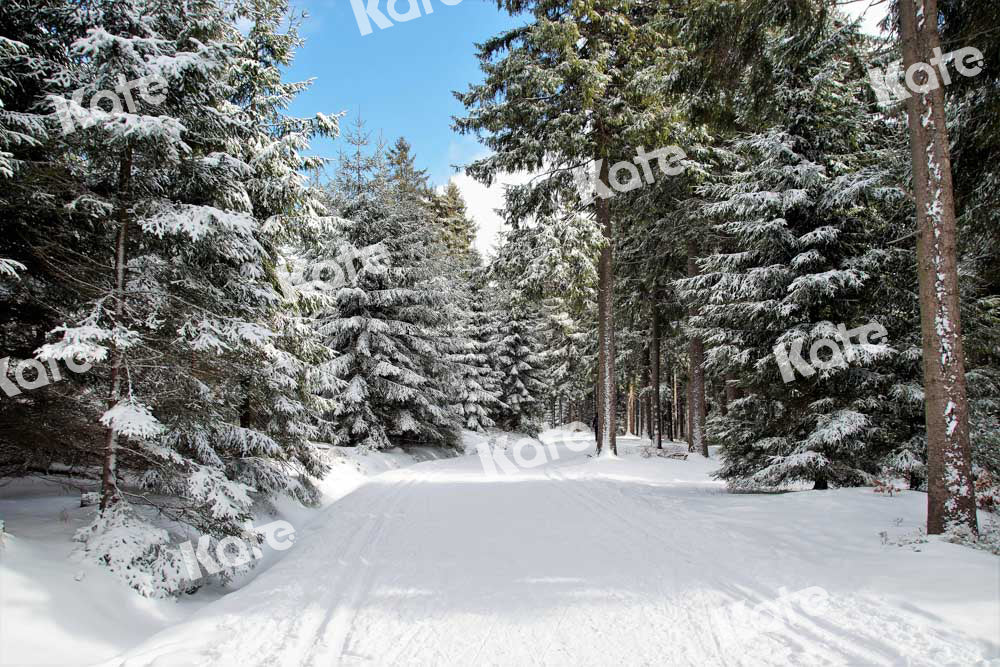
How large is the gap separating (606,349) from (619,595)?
11202 mm

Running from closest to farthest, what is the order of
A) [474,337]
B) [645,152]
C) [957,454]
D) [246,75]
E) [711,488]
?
1. [957,454]
2. [246,75]
3. [711,488]
4. [645,152]
5. [474,337]

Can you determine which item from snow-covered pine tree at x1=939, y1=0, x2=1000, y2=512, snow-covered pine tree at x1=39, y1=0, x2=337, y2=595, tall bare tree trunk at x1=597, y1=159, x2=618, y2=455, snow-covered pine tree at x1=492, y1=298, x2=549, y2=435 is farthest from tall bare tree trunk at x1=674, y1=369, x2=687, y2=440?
snow-covered pine tree at x1=39, y1=0, x2=337, y2=595

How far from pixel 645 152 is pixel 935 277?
1042 centimetres

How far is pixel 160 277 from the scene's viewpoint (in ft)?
19.4

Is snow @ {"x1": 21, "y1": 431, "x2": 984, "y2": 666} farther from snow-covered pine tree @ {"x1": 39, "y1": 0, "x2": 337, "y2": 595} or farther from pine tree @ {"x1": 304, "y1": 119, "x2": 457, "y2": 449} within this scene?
pine tree @ {"x1": 304, "y1": 119, "x2": 457, "y2": 449}

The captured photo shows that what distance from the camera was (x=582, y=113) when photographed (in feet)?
46.3

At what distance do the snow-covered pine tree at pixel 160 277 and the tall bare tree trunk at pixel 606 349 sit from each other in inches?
413

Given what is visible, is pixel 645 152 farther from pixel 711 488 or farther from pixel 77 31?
pixel 77 31

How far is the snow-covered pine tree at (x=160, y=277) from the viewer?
4.76 m

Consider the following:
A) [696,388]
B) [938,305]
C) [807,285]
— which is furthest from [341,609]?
[696,388]

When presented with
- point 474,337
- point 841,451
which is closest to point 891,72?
point 841,451

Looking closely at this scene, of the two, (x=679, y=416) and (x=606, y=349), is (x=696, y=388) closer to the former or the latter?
(x=606, y=349)

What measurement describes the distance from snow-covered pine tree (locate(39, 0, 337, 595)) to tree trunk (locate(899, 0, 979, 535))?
7574 mm

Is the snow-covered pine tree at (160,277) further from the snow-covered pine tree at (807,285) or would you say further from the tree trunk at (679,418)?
the tree trunk at (679,418)
